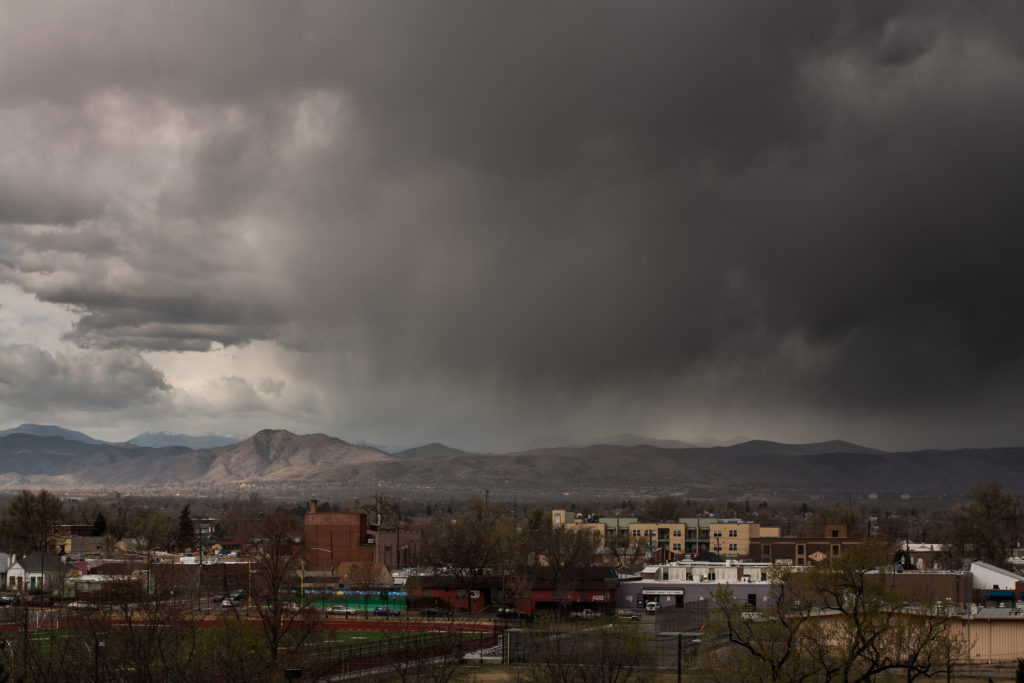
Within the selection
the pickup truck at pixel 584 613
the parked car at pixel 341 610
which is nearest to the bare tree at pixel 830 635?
the pickup truck at pixel 584 613

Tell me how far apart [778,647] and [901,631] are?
16.2 feet

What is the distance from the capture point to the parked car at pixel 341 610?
9994 cm

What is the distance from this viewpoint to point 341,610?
337ft

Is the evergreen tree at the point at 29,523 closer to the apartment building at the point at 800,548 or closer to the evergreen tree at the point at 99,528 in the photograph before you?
the evergreen tree at the point at 99,528

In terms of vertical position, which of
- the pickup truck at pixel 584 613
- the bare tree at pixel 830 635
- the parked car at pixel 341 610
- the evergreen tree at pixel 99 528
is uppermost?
the bare tree at pixel 830 635

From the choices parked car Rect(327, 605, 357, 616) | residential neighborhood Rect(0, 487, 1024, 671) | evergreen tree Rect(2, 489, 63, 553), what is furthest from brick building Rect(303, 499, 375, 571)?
evergreen tree Rect(2, 489, 63, 553)

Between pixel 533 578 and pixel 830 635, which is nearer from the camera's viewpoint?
pixel 830 635

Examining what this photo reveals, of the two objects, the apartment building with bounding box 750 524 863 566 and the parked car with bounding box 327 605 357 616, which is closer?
the parked car with bounding box 327 605 357 616

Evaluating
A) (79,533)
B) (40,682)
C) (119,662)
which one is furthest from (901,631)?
(79,533)

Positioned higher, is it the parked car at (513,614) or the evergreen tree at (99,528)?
the evergreen tree at (99,528)

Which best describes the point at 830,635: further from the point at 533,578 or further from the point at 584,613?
the point at 533,578

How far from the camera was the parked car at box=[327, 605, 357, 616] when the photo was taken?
9994cm

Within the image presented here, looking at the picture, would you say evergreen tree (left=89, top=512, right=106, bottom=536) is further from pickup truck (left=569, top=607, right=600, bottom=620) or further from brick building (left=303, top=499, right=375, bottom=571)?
pickup truck (left=569, top=607, right=600, bottom=620)

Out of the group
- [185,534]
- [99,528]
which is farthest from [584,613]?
[99,528]
